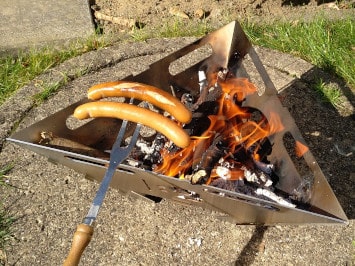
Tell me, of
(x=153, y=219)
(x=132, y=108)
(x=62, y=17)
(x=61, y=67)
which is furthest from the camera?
A: (x=62, y=17)

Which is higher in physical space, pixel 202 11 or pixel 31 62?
pixel 202 11

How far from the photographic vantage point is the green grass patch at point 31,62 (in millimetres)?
3309

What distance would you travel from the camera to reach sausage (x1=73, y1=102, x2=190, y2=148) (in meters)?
1.96

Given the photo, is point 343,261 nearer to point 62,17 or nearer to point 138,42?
→ point 138,42

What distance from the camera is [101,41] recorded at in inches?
139

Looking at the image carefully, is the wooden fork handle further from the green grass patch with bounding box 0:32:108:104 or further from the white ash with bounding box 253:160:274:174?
the green grass patch with bounding box 0:32:108:104

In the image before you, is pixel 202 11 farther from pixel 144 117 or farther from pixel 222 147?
pixel 144 117

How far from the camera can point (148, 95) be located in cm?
212

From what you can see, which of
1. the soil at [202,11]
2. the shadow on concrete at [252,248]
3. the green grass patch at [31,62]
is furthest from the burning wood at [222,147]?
the soil at [202,11]

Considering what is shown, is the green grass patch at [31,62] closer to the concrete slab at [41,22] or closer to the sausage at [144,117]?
the concrete slab at [41,22]

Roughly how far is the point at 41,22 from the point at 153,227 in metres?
1.99

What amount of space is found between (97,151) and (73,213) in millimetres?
367

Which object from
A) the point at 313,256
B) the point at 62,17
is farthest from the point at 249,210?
the point at 62,17

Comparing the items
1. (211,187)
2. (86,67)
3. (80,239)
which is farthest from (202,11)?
(80,239)
